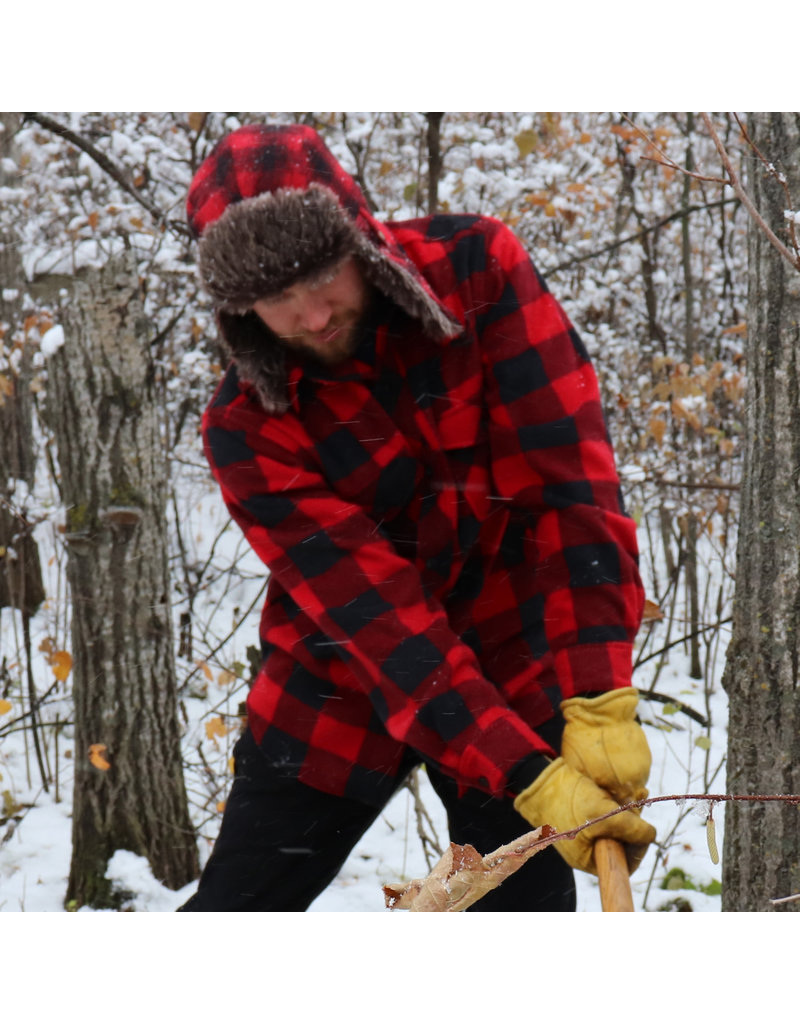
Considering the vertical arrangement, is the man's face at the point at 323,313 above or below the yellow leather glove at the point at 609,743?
above

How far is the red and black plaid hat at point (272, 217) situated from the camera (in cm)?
88

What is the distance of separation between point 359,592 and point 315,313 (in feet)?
1.20

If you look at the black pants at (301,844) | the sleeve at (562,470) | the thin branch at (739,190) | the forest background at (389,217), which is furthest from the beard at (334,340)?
the black pants at (301,844)

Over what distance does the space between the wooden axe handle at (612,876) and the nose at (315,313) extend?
0.70 meters

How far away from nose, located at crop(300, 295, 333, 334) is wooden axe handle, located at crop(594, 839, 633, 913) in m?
0.70

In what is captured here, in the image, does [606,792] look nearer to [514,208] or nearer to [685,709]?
[685,709]

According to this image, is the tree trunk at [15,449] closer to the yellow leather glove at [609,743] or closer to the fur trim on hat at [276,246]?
the fur trim on hat at [276,246]

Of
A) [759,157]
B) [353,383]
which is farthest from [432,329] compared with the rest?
[759,157]

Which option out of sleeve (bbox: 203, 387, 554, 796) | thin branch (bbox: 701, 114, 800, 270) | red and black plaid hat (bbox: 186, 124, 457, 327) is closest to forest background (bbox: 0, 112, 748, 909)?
red and black plaid hat (bbox: 186, 124, 457, 327)

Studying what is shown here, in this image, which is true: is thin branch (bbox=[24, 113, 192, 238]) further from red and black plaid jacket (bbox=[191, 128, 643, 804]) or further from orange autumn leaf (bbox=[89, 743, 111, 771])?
orange autumn leaf (bbox=[89, 743, 111, 771])

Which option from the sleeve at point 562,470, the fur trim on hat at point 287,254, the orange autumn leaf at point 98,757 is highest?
the fur trim on hat at point 287,254

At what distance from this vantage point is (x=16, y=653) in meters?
1.46

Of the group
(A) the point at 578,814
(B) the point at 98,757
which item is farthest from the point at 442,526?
(B) the point at 98,757

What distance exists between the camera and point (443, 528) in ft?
3.46
